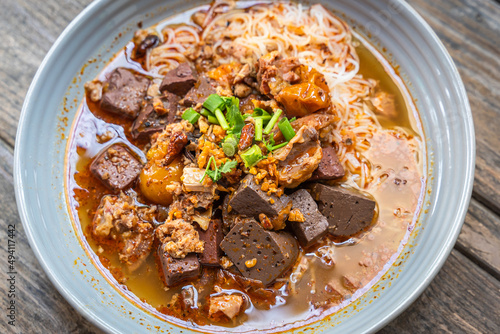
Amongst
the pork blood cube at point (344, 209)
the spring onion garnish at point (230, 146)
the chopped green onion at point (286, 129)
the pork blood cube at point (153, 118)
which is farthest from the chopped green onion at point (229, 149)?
the pork blood cube at point (344, 209)

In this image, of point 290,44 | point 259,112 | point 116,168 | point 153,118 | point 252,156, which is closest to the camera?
point 252,156

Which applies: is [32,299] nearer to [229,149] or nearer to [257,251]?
[257,251]

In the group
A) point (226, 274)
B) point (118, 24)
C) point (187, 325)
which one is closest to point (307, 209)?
point (226, 274)

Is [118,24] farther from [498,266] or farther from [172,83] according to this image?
[498,266]

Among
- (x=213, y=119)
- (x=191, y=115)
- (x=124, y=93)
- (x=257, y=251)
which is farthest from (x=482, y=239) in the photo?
(x=124, y=93)

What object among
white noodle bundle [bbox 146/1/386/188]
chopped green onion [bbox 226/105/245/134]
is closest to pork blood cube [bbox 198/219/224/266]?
chopped green onion [bbox 226/105/245/134]

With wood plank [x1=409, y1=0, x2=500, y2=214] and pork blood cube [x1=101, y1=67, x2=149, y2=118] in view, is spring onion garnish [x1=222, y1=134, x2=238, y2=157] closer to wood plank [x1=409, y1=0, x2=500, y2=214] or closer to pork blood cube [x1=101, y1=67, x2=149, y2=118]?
pork blood cube [x1=101, y1=67, x2=149, y2=118]

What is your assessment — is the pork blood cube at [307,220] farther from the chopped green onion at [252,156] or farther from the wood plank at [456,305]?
the wood plank at [456,305]
